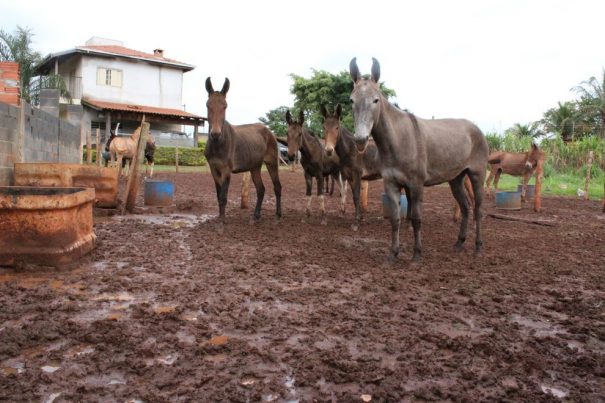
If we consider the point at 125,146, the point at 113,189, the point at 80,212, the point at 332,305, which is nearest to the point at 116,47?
the point at 125,146

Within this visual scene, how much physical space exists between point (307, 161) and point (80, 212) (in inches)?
188

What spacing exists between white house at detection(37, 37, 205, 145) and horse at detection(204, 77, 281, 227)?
23.7 meters

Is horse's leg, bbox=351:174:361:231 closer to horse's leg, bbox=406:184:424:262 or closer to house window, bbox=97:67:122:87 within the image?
horse's leg, bbox=406:184:424:262

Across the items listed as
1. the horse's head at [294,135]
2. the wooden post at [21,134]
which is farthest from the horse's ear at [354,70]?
the wooden post at [21,134]

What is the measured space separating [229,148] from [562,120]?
37273 millimetres

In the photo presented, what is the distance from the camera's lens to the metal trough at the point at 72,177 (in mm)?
7480

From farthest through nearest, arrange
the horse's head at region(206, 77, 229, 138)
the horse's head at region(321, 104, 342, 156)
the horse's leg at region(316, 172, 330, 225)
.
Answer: the horse's leg at region(316, 172, 330, 225), the horse's head at region(321, 104, 342, 156), the horse's head at region(206, 77, 229, 138)

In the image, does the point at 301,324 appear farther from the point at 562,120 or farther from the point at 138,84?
the point at 562,120

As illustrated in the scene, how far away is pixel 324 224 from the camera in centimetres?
862

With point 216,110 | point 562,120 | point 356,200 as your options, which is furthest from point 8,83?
point 562,120

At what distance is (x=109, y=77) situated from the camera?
33.4 meters

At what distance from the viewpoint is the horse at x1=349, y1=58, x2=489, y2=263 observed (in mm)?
5393

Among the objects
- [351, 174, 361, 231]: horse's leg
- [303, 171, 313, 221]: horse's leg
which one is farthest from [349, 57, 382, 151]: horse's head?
[303, 171, 313, 221]: horse's leg

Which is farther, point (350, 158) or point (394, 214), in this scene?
point (350, 158)
